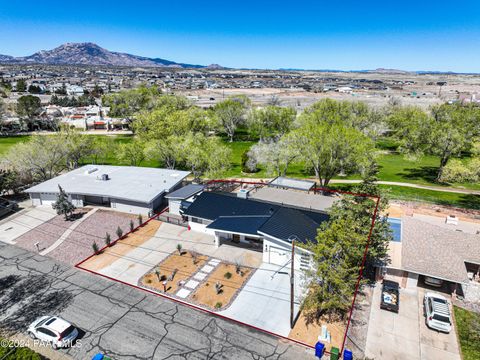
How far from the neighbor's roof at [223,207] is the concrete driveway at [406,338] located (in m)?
14.6

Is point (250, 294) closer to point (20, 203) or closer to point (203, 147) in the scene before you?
point (203, 147)

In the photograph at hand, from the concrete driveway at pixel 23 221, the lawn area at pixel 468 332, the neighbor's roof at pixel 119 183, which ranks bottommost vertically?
the lawn area at pixel 468 332

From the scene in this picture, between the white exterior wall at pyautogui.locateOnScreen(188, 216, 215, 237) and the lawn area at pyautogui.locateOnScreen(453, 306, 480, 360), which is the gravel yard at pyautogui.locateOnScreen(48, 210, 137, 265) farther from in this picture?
the lawn area at pyautogui.locateOnScreen(453, 306, 480, 360)

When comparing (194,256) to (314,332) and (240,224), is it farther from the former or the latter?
(314,332)

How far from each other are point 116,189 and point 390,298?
119ft

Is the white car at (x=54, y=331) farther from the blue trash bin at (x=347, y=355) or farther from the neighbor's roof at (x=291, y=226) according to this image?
the blue trash bin at (x=347, y=355)

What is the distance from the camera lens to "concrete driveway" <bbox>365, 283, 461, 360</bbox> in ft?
66.8

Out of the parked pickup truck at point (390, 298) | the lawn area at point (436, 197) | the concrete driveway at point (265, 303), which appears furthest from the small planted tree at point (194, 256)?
the lawn area at point (436, 197)

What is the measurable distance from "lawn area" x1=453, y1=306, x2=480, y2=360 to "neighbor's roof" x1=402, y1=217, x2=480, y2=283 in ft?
8.24

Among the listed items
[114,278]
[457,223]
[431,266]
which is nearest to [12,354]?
[114,278]

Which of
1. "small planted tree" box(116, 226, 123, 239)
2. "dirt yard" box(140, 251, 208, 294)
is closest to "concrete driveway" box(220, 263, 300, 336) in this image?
"dirt yard" box(140, 251, 208, 294)

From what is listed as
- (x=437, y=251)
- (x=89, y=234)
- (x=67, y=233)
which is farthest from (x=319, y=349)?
(x=67, y=233)

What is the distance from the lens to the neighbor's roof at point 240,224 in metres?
31.4

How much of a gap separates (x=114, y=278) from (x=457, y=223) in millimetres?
39443
